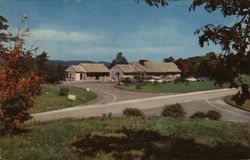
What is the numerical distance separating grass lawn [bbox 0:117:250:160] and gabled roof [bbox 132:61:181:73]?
5666 cm

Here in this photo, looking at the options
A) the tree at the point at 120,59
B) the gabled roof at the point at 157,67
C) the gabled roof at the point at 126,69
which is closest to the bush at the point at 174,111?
the gabled roof at the point at 126,69

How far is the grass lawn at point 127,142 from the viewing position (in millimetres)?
9281

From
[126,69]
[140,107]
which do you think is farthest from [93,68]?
[140,107]

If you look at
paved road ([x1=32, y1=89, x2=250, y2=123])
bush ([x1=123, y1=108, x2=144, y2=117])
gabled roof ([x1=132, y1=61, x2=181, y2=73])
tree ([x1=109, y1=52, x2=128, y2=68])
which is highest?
tree ([x1=109, y1=52, x2=128, y2=68])

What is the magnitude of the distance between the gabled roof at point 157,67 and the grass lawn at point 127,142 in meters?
56.7

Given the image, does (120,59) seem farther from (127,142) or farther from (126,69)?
(127,142)

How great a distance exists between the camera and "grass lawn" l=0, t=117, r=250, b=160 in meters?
9.28

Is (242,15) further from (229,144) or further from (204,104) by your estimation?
(204,104)

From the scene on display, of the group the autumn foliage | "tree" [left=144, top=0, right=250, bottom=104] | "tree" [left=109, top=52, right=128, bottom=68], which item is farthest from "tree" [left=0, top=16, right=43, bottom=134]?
"tree" [left=109, top=52, right=128, bottom=68]

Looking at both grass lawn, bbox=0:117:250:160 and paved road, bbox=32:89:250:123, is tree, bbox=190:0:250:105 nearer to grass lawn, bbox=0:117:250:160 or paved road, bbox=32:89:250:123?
grass lawn, bbox=0:117:250:160

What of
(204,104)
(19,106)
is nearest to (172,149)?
(19,106)

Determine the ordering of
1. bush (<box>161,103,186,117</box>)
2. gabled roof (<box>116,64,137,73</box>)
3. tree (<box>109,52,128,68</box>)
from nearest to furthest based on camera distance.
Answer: bush (<box>161,103,186,117</box>)
gabled roof (<box>116,64,137,73</box>)
tree (<box>109,52,128,68</box>)

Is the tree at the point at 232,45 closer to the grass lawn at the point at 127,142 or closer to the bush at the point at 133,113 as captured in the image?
the grass lawn at the point at 127,142

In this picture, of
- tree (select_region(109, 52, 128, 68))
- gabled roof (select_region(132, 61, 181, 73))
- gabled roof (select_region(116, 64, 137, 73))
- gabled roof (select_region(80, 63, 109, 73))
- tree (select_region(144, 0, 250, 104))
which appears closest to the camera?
tree (select_region(144, 0, 250, 104))
